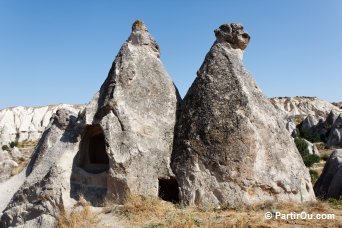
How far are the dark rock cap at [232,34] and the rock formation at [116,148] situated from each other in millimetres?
1413

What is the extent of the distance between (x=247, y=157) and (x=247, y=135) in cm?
38

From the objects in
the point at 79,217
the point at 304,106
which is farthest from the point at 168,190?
the point at 304,106

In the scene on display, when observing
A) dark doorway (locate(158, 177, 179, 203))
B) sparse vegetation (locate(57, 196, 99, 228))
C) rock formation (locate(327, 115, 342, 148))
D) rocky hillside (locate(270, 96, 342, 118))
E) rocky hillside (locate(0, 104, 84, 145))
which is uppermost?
rocky hillside (locate(270, 96, 342, 118))

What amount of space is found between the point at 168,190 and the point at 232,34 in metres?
3.46

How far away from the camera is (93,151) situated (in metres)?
8.23

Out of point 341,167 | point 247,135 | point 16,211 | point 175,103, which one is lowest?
point 16,211

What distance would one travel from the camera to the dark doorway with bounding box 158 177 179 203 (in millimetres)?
6897

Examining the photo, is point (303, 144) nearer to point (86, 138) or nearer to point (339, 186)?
point (339, 186)

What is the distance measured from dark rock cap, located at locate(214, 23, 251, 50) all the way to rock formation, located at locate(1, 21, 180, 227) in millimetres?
1413

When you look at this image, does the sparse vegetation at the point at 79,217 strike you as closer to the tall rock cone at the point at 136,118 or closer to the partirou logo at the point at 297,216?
Answer: the tall rock cone at the point at 136,118

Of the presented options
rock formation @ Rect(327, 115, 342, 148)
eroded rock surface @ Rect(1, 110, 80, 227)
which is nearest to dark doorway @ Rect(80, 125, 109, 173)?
eroded rock surface @ Rect(1, 110, 80, 227)

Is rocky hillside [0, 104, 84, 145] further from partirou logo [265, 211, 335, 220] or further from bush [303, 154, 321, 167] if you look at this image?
partirou logo [265, 211, 335, 220]

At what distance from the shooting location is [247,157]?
631 centimetres

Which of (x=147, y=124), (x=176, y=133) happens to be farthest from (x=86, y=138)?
(x=176, y=133)
